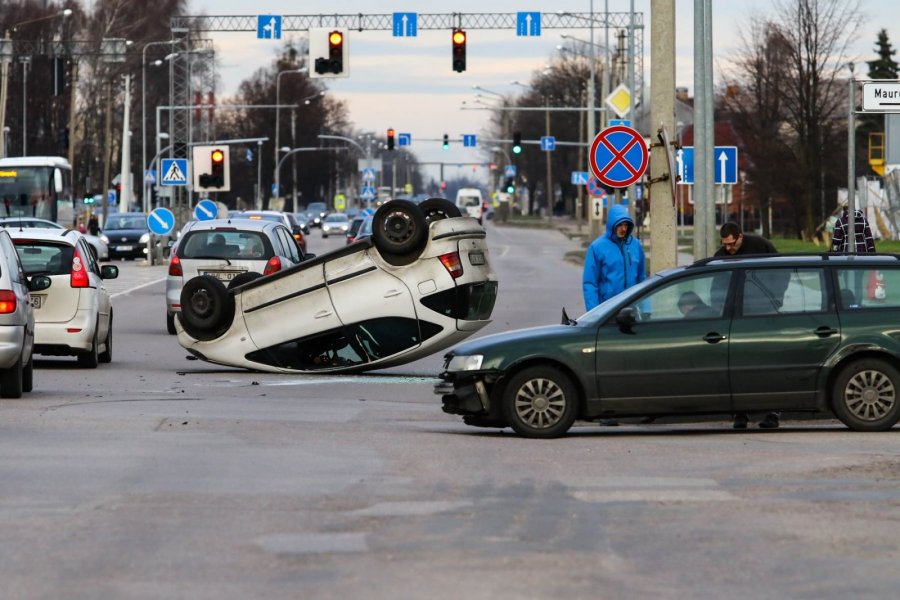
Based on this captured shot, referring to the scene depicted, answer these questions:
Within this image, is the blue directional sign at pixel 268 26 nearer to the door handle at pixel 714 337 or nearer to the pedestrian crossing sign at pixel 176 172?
the pedestrian crossing sign at pixel 176 172

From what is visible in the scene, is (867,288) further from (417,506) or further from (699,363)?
(417,506)

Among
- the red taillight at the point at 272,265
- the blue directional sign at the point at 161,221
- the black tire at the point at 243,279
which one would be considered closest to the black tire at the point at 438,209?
the black tire at the point at 243,279

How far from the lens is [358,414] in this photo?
15.5m

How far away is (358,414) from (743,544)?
731 centimetres

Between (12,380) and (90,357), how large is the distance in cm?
425

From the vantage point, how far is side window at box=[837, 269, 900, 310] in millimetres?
13836

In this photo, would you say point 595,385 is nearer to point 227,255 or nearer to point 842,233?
point 842,233

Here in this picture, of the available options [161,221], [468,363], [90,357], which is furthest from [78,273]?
[161,221]

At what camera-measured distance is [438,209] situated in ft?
68.1

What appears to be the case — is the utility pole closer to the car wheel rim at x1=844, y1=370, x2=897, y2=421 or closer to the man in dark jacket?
the man in dark jacket

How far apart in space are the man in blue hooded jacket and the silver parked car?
23.2 ft

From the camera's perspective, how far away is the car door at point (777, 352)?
1356cm

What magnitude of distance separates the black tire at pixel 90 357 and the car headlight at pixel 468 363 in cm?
791

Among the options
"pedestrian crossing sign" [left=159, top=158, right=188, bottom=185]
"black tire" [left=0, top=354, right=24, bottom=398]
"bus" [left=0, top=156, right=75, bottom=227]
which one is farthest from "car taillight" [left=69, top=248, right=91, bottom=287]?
"bus" [left=0, top=156, right=75, bottom=227]
